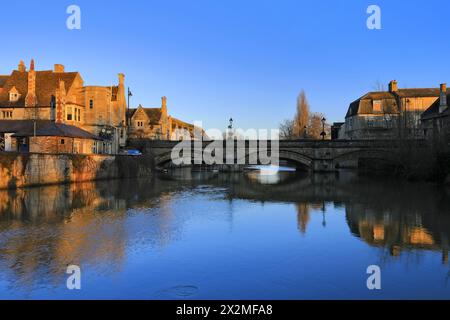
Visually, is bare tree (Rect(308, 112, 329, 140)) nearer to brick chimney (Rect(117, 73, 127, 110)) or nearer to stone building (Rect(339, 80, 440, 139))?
stone building (Rect(339, 80, 440, 139))

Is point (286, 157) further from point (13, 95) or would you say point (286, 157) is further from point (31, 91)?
point (13, 95)

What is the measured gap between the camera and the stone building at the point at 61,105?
53241mm

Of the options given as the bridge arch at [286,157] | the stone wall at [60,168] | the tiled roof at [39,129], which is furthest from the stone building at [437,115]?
the tiled roof at [39,129]

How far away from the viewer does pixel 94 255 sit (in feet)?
40.9

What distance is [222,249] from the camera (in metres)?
13.7

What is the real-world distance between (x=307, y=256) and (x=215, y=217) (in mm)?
8433

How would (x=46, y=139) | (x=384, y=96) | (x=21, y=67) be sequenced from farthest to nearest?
(x=384, y=96), (x=21, y=67), (x=46, y=139)

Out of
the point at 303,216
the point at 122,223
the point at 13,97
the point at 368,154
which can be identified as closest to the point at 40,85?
the point at 13,97

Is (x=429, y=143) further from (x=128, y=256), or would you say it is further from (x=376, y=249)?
(x=128, y=256)

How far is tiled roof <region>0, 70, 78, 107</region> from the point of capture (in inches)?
2149

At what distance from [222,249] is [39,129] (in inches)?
1469

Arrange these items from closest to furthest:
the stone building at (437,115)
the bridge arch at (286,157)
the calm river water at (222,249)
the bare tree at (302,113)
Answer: the calm river water at (222,249) → the stone building at (437,115) → the bridge arch at (286,157) → the bare tree at (302,113)

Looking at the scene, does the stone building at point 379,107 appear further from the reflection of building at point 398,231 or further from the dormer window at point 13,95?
the dormer window at point 13,95

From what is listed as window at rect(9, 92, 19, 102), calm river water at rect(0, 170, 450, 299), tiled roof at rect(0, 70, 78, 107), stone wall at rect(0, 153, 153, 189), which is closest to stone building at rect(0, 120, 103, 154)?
stone wall at rect(0, 153, 153, 189)
